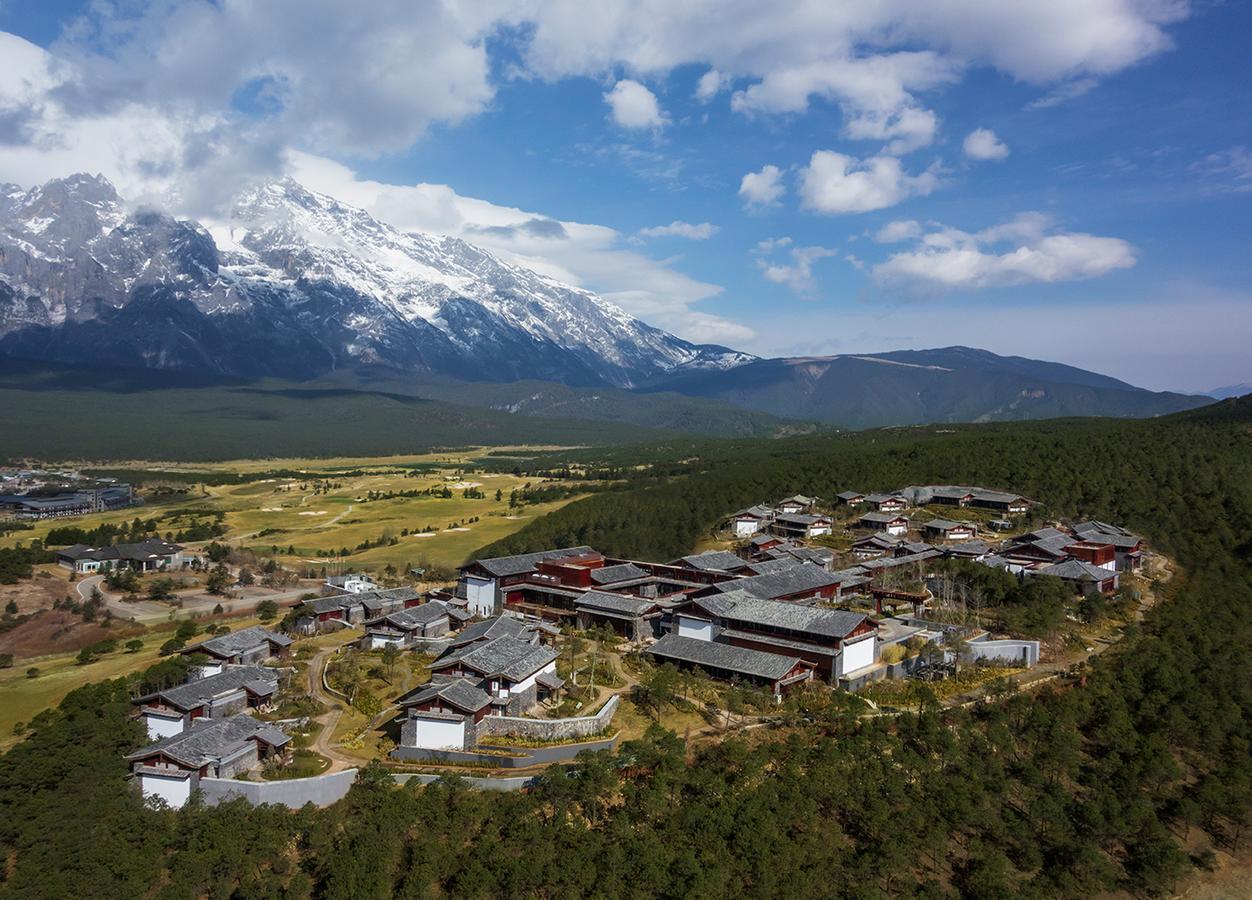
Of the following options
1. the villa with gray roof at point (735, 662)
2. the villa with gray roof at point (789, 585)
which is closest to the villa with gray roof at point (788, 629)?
the villa with gray roof at point (735, 662)

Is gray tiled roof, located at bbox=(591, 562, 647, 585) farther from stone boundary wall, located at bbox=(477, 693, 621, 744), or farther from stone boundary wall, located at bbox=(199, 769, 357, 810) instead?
stone boundary wall, located at bbox=(199, 769, 357, 810)

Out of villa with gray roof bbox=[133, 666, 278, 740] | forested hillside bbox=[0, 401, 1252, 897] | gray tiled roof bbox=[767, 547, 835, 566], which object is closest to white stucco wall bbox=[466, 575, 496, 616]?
villa with gray roof bbox=[133, 666, 278, 740]

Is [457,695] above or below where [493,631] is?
below

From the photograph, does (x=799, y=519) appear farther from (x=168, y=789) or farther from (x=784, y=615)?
(x=168, y=789)

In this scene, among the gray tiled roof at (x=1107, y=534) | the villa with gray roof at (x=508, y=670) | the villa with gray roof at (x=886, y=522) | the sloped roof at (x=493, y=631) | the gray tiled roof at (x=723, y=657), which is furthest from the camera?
the villa with gray roof at (x=886, y=522)

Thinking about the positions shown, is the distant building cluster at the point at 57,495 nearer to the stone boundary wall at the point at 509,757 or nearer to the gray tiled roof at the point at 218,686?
the gray tiled roof at the point at 218,686

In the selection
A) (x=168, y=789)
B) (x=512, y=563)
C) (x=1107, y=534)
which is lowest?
(x=168, y=789)

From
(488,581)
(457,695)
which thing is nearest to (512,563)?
(488,581)
